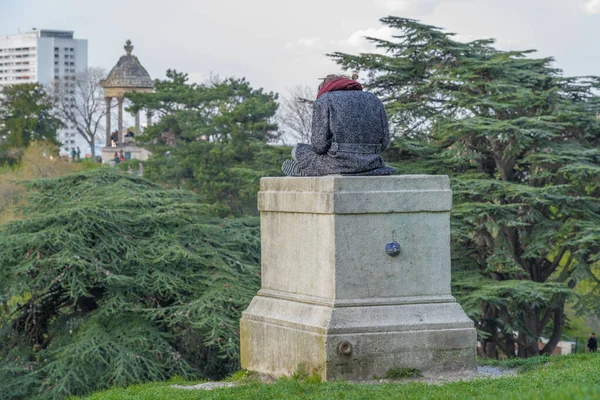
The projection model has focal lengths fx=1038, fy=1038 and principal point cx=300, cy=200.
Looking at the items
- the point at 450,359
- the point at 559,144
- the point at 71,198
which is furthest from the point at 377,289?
the point at 559,144

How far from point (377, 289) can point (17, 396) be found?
11.6 meters

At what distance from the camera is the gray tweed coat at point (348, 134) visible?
32.7 ft

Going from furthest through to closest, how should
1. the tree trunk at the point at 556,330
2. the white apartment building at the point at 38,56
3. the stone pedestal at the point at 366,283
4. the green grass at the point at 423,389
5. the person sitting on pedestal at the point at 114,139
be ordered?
the white apartment building at the point at 38,56
the person sitting on pedestal at the point at 114,139
the tree trunk at the point at 556,330
the stone pedestal at the point at 366,283
the green grass at the point at 423,389

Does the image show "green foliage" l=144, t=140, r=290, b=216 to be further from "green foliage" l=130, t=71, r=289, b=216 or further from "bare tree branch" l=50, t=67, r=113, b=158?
"bare tree branch" l=50, t=67, r=113, b=158

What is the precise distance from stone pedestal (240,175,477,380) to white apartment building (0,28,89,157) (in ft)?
477

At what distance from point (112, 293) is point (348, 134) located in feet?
37.3

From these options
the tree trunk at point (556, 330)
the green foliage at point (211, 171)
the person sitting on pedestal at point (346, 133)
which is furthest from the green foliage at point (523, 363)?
the green foliage at point (211, 171)

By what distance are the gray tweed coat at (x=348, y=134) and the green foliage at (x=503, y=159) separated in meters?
12.0

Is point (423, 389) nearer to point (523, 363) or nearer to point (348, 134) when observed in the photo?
point (348, 134)

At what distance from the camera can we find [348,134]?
32.9ft

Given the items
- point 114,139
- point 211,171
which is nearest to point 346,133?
point 211,171

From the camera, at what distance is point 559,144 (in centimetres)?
2506

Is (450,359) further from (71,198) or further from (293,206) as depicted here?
(71,198)

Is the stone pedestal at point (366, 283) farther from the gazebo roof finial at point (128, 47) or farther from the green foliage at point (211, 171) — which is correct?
the gazebo roof finial at point (128, 47)
